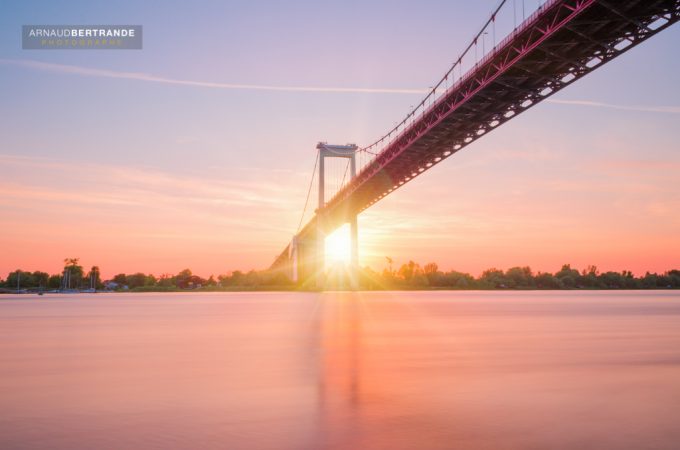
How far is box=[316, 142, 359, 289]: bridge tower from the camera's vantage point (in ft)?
217

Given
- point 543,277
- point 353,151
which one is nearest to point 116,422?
point 353,151

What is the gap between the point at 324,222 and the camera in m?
68.2

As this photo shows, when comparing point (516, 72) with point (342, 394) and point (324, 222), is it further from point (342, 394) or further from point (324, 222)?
point (324, 222)

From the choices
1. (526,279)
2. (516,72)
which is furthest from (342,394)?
(526,279)

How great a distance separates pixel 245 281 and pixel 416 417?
117 meters

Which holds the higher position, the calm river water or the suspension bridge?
the suspension bridge

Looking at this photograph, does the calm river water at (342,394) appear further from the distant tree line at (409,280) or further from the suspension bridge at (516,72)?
the distant tree line at (409,280)

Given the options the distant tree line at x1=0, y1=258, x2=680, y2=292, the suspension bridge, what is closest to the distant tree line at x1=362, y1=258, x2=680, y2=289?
the distant tree line at x1=0, y1=258, x2=680, y2=292

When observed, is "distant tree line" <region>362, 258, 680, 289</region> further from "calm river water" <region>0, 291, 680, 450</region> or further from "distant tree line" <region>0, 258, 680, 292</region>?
"calm river water" <region>0, 291, 680, 450</region>

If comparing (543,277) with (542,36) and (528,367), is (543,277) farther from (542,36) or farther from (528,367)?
(528,367)

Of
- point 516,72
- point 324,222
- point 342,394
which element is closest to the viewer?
point 342,394

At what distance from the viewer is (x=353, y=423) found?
7.71 m

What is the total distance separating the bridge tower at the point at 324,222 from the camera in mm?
66125

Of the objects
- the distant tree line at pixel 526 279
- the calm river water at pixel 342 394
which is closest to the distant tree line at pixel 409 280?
the distant tree line at pixel 526 279
